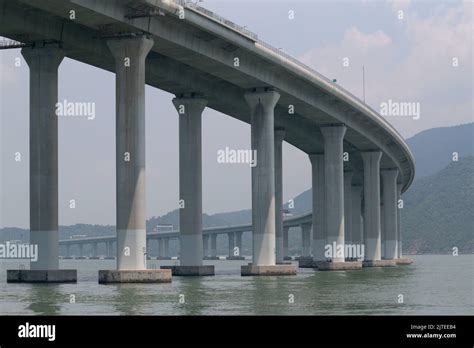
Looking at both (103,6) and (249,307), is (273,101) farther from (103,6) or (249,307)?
(249,307)

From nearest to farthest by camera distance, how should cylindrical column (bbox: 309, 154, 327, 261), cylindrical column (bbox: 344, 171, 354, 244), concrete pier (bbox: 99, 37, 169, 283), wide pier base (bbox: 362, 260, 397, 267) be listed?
1. concrete pier (bbox: 99, 37, 169, 283)
2. cylindrical column (bbox: 309, 154, 327, 261)
3. wide pier base (bbox: 362, 260, 397, 267)
4. cylindrical column (bbox: 344, 171, 354, 244)

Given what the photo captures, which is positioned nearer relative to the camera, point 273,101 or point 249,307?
point 249,307

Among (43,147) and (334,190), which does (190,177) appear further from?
(334,190)

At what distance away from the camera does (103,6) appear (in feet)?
220

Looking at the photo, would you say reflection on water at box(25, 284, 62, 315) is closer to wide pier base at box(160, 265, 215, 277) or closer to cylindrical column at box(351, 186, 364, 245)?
wide pier base at box(160, 265, 215, 277)

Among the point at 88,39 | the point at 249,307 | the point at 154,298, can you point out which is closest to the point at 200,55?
the point at 88,39

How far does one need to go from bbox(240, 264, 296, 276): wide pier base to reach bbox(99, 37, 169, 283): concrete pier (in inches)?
836

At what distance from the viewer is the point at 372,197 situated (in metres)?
139

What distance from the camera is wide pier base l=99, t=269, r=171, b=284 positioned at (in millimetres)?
68438

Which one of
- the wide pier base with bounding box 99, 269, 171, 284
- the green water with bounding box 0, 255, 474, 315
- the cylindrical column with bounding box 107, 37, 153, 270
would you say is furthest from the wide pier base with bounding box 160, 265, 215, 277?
the wide pier base with bounding box 99, 269, 171, 284

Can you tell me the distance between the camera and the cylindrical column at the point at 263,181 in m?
92.9

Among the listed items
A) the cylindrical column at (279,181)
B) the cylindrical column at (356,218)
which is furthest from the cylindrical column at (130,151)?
the cylindrical column at (356,218)
